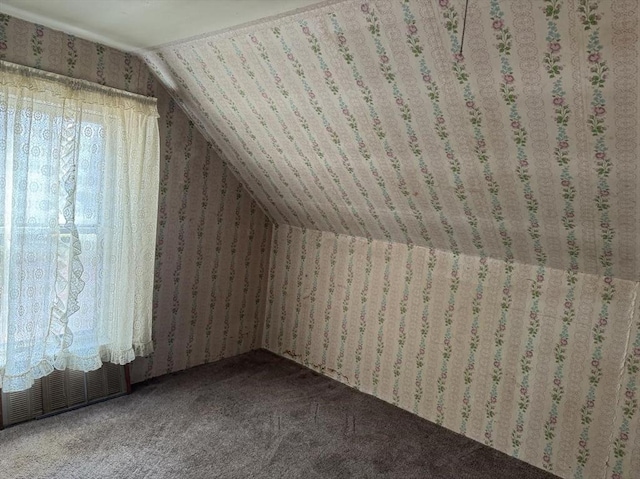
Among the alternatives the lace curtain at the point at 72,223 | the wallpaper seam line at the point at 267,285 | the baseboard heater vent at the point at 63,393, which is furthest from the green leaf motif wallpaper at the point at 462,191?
the baseboard heater vent at the point at 63,393

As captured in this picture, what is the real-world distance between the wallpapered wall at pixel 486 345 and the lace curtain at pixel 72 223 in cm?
133

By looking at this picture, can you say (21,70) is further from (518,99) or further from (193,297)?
(518,99)

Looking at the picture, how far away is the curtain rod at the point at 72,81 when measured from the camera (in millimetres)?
2219

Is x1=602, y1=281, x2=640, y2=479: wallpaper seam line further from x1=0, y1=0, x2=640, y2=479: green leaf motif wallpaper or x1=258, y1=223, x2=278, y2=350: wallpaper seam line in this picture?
x1=258, y1=223, x2=278, y2=350: wallpaper seam line

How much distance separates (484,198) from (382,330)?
4.12 feet

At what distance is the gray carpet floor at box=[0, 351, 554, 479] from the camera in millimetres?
2229

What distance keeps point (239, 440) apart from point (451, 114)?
1.93 m

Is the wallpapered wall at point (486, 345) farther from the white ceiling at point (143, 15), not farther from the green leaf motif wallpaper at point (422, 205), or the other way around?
the white ceiling at point (143, 15)

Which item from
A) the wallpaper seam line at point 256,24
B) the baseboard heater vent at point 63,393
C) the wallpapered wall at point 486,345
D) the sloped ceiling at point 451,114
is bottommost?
the baseboard heater vent at point 63,393

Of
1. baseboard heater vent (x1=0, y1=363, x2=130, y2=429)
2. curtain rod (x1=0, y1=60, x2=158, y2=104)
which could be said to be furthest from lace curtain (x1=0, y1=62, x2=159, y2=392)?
baseboard heater vent (x1=0, y1=363, x2=130, y2=429)

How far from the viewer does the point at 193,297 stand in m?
3.36

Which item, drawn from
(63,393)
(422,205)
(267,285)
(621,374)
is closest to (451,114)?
(422,205)

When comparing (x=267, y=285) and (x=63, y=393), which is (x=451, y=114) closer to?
(x=267, y=285)

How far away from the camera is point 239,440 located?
2.50 m
